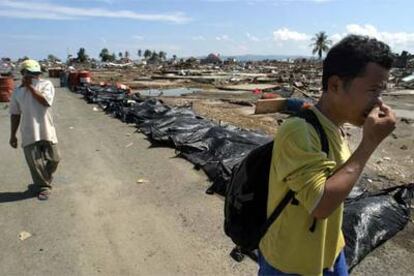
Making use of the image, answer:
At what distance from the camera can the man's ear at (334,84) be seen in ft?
6.00

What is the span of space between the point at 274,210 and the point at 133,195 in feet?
16.3

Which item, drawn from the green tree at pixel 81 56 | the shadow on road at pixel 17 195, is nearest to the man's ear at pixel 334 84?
the shadow on road at pixel 17 195

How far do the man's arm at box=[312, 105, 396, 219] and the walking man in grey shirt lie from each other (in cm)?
540

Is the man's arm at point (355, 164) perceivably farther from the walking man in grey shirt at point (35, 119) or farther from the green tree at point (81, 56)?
the green tree at point (81, 56)

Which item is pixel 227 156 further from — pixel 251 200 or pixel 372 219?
pixel 251 200

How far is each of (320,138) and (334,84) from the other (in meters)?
0.21

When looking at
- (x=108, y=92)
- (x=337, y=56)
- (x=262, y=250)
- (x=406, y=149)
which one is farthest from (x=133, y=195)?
(x=108, y=92)

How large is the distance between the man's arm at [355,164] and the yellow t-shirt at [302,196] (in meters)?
0.03

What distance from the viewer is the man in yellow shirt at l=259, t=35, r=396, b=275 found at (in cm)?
176

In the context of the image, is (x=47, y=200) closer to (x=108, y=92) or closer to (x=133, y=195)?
(x=133, y=195)

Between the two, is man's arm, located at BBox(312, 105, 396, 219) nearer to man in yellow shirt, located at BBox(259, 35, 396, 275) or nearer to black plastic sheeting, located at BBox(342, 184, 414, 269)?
man in yellow shirt, located at BBox(259, 35, 396, 275)

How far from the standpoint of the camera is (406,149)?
1048 cm

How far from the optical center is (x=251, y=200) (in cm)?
209

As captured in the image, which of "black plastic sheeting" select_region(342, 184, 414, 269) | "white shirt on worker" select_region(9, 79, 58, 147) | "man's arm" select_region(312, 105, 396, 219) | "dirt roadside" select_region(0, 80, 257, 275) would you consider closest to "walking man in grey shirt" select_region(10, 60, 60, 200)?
"white shirt on worker" select_region(9, 79, 58, 147)
